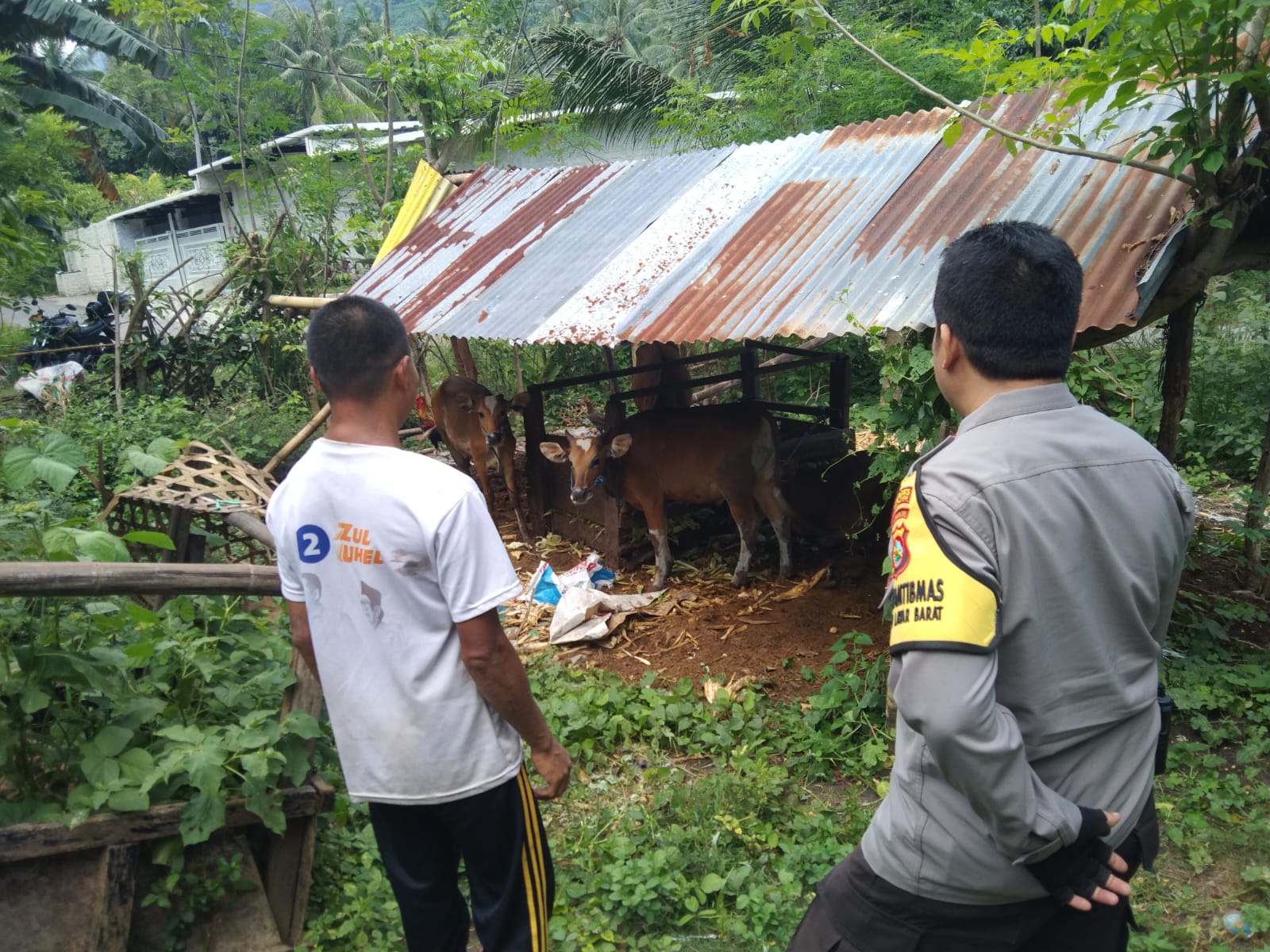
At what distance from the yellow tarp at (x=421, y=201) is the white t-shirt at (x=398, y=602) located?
26.5 feet

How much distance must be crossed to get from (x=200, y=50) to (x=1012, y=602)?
1484 cm

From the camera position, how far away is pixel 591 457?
7.18 m

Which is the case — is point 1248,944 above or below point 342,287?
below

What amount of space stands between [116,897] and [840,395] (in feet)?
21.9

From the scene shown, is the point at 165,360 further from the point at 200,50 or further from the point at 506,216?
the point at 506,216

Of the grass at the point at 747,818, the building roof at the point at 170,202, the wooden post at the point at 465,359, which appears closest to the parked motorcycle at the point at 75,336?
the wooden post at the point at 465,359

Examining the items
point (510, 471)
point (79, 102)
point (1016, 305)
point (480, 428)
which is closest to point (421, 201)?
point (480, 428)

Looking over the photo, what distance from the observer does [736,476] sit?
7.20m

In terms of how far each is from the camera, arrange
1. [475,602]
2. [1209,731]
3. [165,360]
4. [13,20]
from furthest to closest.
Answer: [13,20]
[165,360]
[1209,731]
[475,602]

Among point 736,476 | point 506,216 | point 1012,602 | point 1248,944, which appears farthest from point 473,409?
point 1012,602

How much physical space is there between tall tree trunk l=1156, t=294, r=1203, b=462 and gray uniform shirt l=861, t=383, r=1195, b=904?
12.8 feet

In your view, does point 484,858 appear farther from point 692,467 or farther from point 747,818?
point 692,467

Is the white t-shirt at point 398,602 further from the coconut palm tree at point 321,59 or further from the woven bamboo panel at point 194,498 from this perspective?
the coconut palm tree at point 321,59

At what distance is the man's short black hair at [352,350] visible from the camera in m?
2.21
